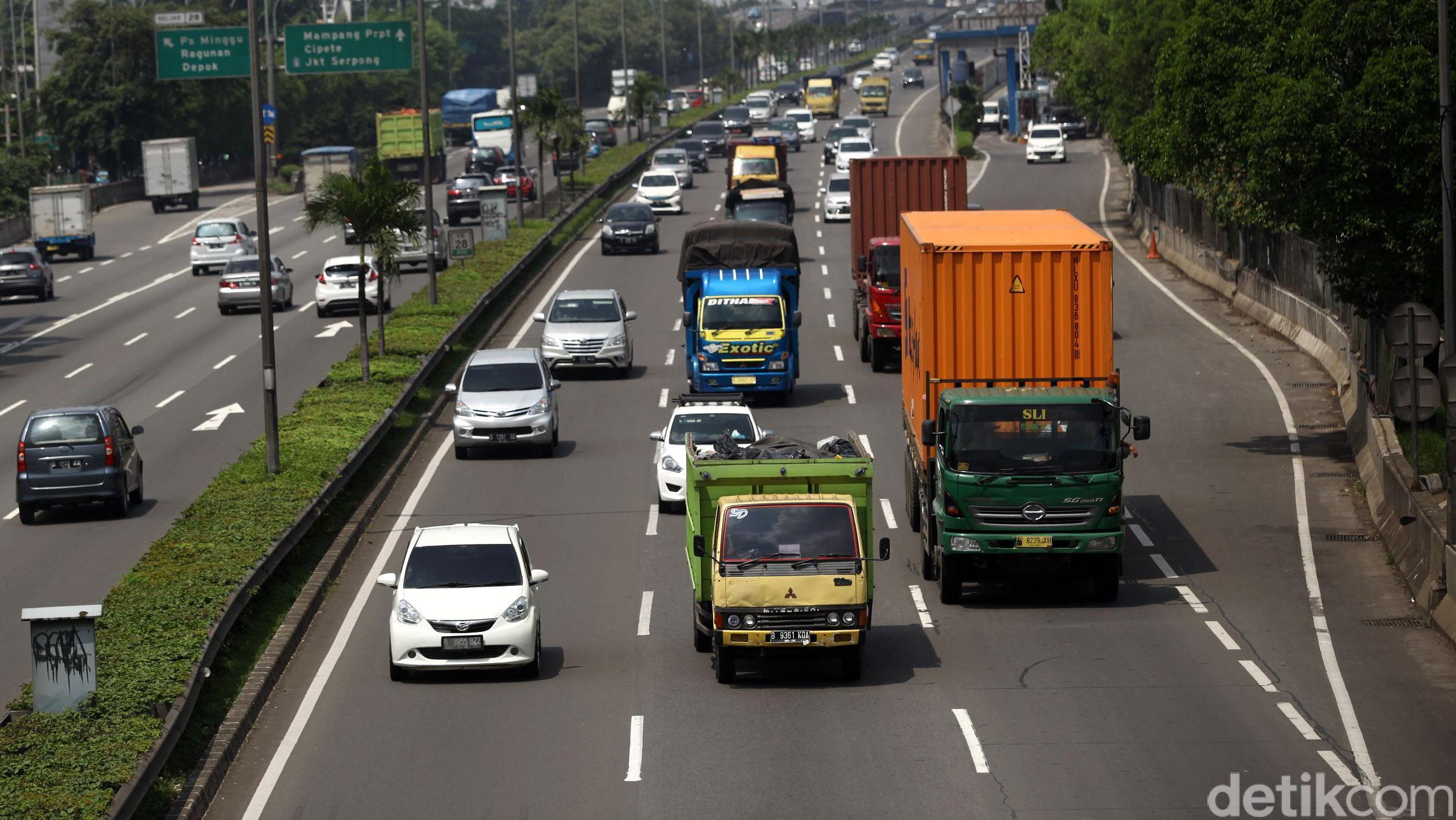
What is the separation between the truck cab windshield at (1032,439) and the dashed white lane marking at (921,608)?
1.85m

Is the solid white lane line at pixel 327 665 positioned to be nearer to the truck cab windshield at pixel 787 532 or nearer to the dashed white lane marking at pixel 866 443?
the truck cab windshield at pixel 787 532

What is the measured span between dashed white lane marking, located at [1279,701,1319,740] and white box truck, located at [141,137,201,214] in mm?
73755

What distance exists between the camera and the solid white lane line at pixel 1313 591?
16672 mm

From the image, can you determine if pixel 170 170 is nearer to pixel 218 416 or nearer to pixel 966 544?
pixel 218 416

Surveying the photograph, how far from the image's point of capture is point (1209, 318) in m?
47.2

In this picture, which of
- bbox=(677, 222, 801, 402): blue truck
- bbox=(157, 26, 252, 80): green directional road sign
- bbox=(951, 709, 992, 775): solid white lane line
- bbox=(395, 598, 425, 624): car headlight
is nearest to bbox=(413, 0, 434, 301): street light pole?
bbox=(677, 222, 801, 402): blue truck

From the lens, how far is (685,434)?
29.2 meters

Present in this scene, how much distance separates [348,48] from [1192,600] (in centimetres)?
4376

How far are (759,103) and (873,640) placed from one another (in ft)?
337

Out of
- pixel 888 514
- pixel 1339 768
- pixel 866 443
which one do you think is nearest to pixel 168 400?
pixel 866 443

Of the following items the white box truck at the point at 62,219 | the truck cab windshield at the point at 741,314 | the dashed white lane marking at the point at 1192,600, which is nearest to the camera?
the dashed white lane marking at the point at 1192,600

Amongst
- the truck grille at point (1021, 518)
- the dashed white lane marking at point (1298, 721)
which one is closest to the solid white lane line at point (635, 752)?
the truck grille at point (1021, 518)

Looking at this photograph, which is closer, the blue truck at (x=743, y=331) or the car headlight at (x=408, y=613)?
the car headlight at (x=408, y=613)

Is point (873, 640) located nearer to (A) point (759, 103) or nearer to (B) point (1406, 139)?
(B) point (1406, 139)
